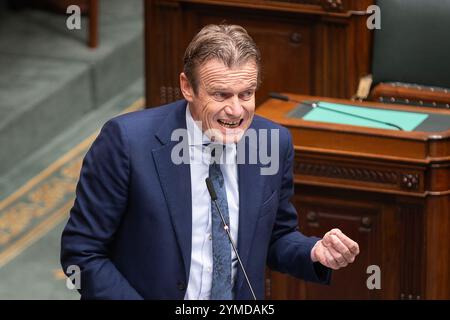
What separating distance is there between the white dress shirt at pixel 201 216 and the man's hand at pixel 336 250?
0.20 metres

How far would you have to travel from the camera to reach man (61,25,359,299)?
286cm

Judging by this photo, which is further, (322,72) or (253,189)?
(322,72)

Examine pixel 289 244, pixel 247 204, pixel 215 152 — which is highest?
pixel 215 152

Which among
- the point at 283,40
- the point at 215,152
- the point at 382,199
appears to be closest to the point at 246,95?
the point at 215,152

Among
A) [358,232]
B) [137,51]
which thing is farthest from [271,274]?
[137,51]

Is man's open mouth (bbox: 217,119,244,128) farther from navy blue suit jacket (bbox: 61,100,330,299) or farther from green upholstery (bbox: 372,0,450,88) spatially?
green upholstery (bbox: 372,0,450,88)

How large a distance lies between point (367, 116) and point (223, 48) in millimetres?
1820

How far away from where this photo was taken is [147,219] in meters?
2.96

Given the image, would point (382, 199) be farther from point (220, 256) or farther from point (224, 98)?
point (224, 98)

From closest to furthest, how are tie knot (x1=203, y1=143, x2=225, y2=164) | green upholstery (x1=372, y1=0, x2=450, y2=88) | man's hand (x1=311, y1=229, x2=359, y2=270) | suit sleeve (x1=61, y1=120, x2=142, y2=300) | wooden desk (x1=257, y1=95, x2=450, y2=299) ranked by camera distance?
1. man's hand (x1=311, y1=229, x2=359, y2=270)
2. suit sleeve (x1=61, y1=120, x2=142, y2=300)
3. tie knot (x1=203, y1=143, x2=225, y2=164)
4. wooden desk (x1=257, y1=95, x2=450, y2=299)
5. green upholstery (x1=372, y1=0, x2=450, y2=88)

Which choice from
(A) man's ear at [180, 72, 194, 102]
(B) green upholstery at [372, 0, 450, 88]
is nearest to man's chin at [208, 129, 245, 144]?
(A) man's ear at [180, 72, 194, 102]
